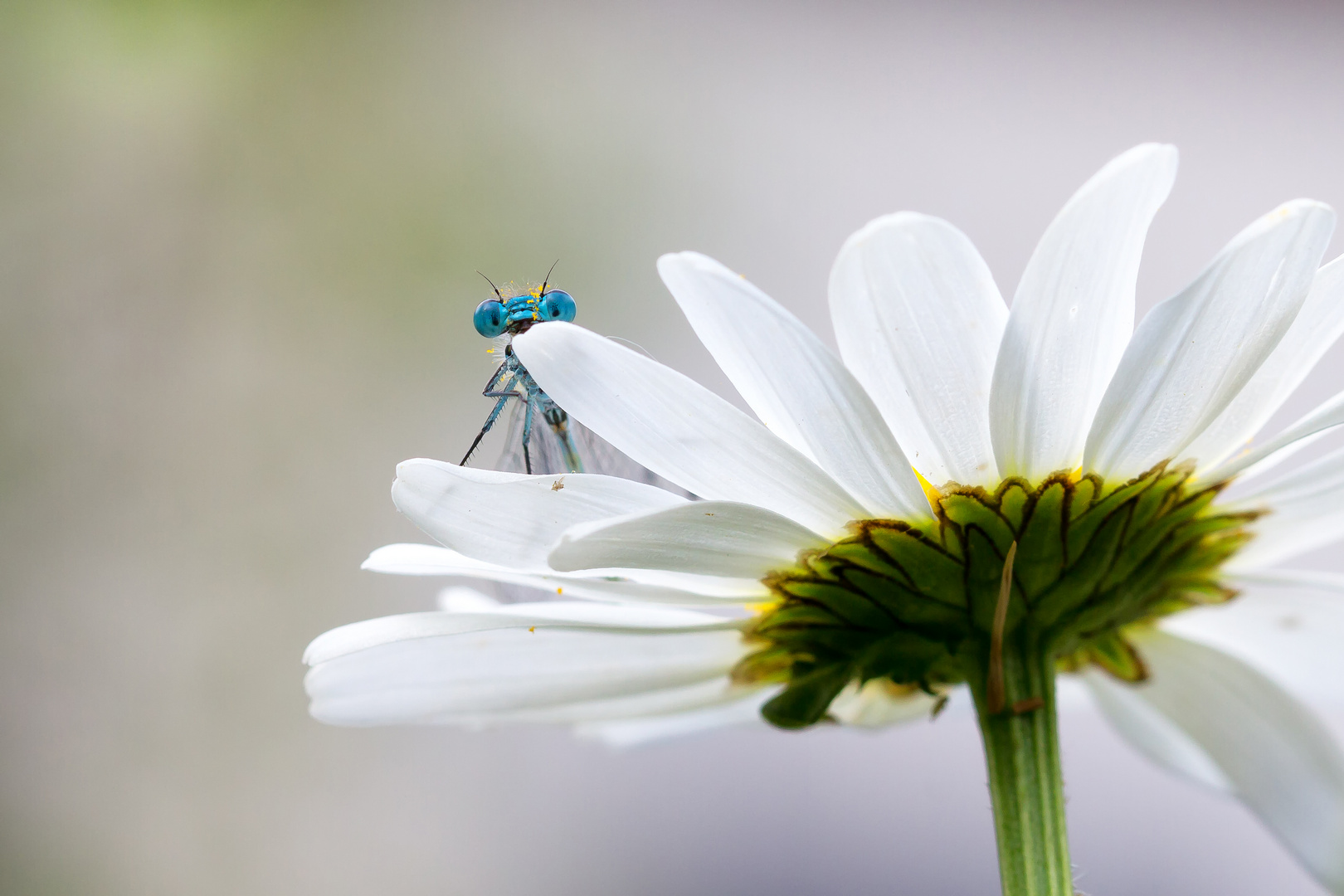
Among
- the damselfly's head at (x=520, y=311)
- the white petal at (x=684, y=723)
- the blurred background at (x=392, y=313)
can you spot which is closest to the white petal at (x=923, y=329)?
the white petal at (x=684, y=723)

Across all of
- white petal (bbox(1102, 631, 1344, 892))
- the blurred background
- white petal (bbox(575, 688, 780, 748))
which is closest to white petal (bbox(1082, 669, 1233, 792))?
white petal (bbox(1102, 631, 1344, 892))

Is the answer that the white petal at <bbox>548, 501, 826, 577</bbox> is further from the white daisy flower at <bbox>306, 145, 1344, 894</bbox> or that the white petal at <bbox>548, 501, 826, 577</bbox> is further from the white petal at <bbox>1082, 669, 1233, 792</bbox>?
the white petal at <bbox>1082, 669, 1233, 792</bbox>

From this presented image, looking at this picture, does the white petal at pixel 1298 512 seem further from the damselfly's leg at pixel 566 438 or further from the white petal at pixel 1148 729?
the damselfly's leg at pixel 566 438

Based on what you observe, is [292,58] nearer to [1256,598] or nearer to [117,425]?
[117,425]

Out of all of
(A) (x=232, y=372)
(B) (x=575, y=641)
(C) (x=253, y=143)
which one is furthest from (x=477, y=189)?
(B) (x=575, y=641)

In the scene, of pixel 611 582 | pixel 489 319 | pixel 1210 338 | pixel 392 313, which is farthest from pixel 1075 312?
pixel 392 313

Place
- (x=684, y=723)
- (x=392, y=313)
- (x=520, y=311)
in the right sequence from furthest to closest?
(x=392, y=313) → (x=520, y=311) → (x=684, y=723)

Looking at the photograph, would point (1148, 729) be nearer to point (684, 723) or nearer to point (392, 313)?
point (684, 723)
